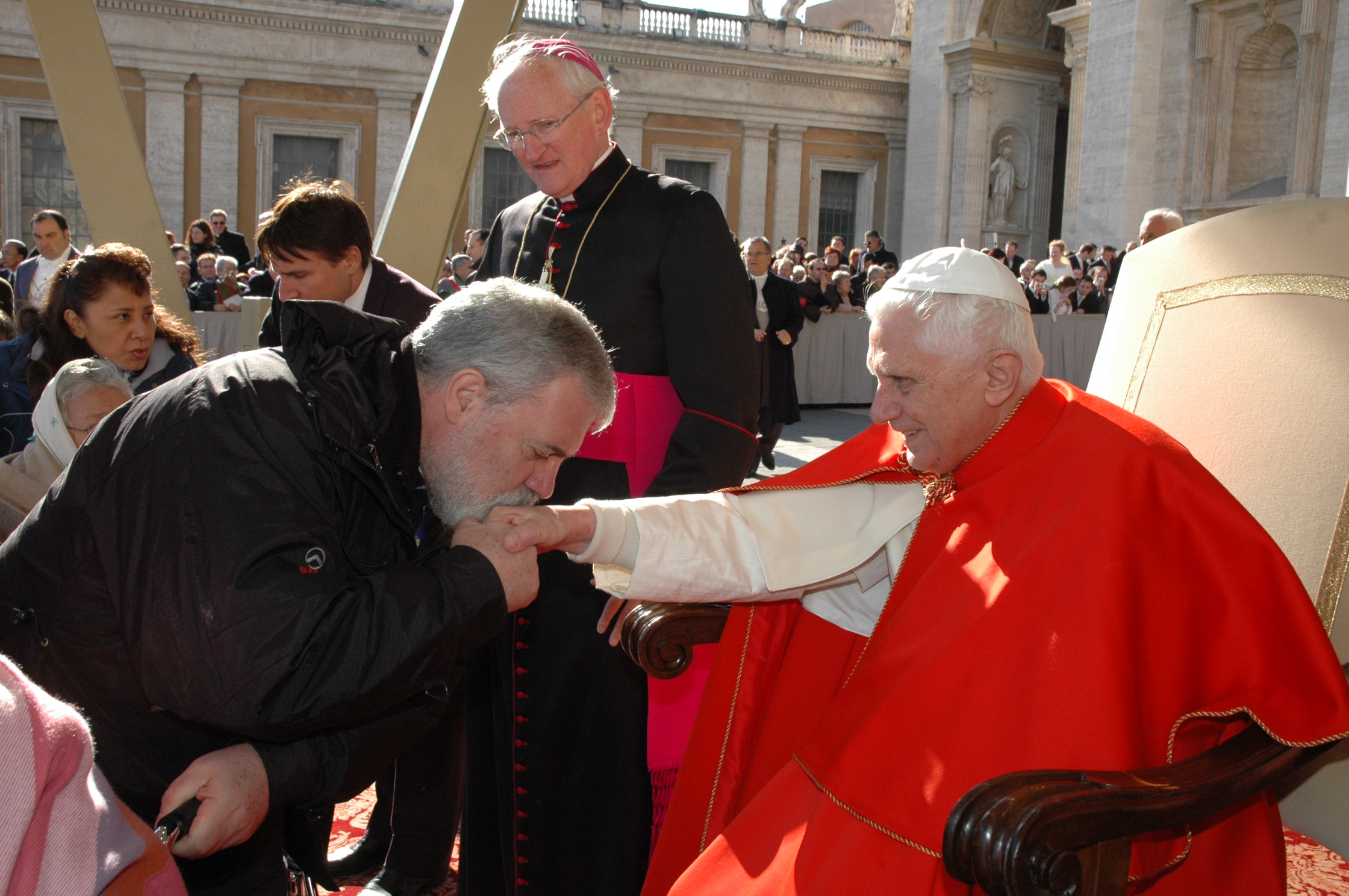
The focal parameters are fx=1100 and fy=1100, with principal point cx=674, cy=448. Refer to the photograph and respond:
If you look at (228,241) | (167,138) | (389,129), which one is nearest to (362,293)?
(228,241)

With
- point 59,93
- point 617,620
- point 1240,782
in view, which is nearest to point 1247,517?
point 1240,782

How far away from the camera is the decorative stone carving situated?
2056cm

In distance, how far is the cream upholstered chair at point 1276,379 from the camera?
1.96 metres

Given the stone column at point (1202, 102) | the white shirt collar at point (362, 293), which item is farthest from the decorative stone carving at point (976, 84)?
the white shirt collar at point (362, 293)

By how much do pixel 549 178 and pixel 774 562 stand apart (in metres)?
0.94

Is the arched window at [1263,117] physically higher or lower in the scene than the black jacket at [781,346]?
higher

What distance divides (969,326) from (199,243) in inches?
449

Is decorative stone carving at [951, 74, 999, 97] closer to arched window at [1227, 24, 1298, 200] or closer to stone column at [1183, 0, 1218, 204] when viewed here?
stone column at [1183, 0, 1218, 204]

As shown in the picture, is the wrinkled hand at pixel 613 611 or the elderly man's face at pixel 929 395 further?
the wrinkled hand at pixel 613 611

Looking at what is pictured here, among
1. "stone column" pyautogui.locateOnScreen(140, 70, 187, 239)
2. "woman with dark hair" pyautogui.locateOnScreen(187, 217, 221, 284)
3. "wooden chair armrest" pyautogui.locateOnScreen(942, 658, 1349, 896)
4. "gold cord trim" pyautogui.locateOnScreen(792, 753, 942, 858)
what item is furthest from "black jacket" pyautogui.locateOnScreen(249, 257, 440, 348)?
"stone column" pyautogui.locateOnScreen(140, 70, 187, 239)

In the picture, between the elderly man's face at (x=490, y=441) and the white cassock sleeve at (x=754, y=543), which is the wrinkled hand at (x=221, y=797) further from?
the white cassock sleeve at (x=754, y=543)

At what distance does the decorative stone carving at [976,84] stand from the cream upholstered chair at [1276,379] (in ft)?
65.0

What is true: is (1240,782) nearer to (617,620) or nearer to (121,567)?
(617,620)

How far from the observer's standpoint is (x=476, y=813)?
2.42 meters
